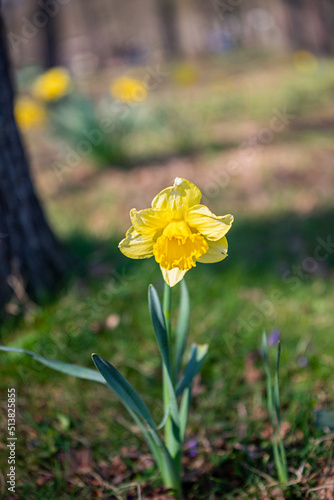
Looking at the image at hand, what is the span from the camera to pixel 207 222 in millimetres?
902

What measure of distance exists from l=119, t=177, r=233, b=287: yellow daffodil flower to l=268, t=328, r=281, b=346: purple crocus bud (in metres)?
1.02

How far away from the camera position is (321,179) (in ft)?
12.0

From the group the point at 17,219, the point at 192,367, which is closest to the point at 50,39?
the point at 17,219

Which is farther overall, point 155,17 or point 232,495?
point 155,17

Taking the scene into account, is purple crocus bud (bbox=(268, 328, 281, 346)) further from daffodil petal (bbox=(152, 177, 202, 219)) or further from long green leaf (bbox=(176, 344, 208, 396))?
daffodil petal (bbox=(152, 177, 202, 219))

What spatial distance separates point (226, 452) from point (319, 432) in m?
0.32

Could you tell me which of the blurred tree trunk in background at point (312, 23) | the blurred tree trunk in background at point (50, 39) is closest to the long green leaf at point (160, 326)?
the blurred tree trunk in background at point (50, 39)

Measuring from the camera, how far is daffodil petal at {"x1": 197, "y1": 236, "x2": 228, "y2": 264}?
94 centimetres

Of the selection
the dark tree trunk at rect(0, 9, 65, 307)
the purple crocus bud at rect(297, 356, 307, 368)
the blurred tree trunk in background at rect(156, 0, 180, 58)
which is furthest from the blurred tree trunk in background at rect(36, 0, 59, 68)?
the purple crocus bud at rect(297, 356, 307, 368)

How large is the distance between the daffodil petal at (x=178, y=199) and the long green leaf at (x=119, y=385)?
381 millimetres

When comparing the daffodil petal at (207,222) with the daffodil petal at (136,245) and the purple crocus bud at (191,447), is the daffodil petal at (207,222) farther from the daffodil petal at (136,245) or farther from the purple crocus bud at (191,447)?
the purple crocus bud at (191,447)

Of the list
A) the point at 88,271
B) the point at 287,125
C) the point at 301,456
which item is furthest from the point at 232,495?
the point at 287,125

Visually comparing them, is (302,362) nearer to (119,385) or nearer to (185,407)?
(185,407)

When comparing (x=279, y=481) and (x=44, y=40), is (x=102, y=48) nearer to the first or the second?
(x=44, y=40)
